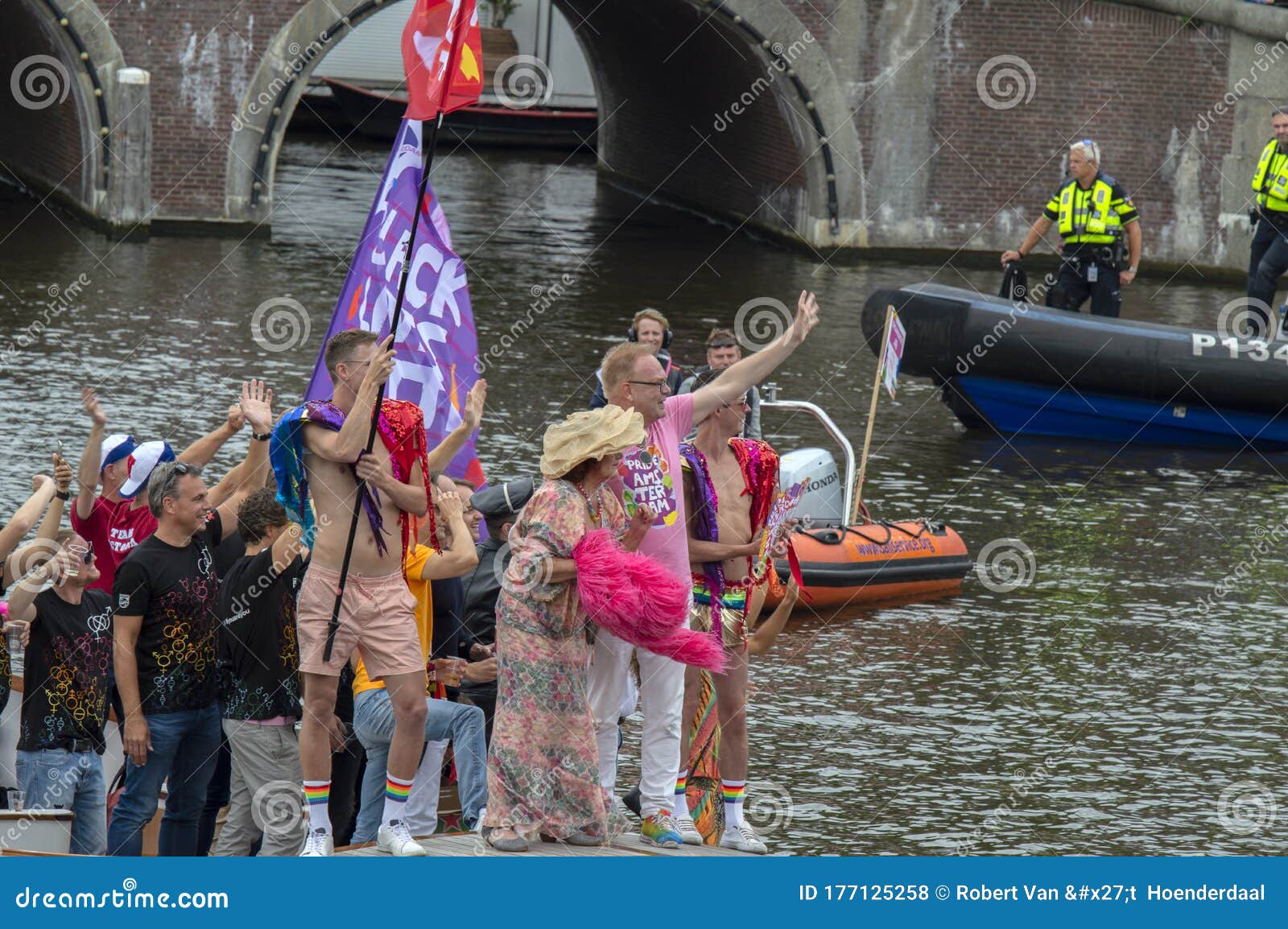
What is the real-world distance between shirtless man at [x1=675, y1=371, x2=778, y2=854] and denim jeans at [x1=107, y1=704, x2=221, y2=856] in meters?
1.80

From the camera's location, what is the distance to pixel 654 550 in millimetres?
6840

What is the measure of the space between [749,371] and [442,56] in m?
1.95

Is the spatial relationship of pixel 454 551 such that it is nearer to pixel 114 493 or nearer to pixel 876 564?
pixel 114 493

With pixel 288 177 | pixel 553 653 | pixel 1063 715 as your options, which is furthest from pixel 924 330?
pixel 288 177

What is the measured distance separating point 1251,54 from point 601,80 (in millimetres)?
13293

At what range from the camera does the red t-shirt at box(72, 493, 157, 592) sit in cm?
766

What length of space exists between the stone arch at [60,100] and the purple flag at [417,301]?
1540 cm

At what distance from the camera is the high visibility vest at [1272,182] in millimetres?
17156

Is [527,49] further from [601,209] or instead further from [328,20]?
[328,20]

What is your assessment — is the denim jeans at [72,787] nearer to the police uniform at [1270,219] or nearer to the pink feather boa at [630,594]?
the pink feather boa at [630,594]

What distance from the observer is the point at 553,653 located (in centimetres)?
640

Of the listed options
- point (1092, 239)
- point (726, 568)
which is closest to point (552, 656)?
point (726, 568)

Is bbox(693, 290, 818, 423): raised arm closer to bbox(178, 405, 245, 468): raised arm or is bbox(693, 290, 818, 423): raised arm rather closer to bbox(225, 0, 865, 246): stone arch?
bbox(178, 405, 245, 468): raised arm

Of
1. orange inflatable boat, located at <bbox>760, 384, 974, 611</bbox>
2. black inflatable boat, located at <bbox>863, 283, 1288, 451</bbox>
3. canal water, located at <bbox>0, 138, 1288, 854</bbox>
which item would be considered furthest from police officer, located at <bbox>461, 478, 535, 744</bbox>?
black inflatable boat, located at <bbox>863, 283, 1288, 451</bbox>
